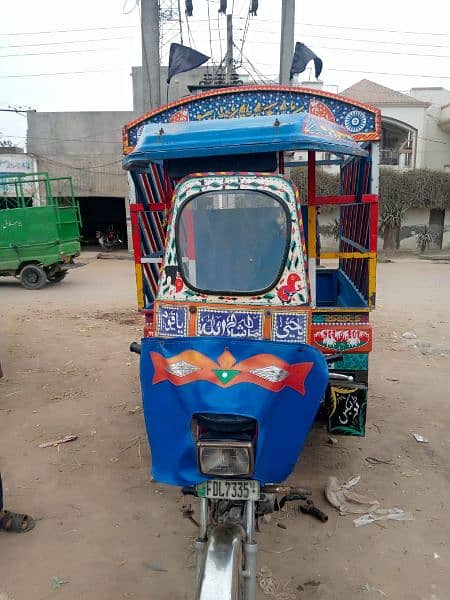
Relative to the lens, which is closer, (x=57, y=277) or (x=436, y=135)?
(x=57, y=277)

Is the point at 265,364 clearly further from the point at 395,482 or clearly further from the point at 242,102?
the point at 242,102

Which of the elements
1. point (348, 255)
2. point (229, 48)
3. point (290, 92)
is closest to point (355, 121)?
point (290, 92)

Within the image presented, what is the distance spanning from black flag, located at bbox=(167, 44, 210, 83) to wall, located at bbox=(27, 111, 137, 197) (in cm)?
1108

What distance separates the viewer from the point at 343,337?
3469mm

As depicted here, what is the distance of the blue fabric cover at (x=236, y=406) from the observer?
2.08 meters

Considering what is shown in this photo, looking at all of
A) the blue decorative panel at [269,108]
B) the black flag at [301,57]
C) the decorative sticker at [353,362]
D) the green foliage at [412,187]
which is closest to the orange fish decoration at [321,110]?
the blue decorative panel at [269,108]

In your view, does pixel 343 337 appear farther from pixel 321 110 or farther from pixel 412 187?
pixel 412 187

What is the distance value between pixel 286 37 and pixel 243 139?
1151 centimetres

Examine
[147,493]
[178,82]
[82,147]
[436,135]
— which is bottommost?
[147,493]

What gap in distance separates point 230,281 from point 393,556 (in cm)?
190

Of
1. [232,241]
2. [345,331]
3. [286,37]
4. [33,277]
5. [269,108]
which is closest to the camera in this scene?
[232,241]

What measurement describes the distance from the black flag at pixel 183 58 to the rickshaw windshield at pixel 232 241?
26.2 feet

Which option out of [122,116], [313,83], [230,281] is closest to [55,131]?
[122,116]

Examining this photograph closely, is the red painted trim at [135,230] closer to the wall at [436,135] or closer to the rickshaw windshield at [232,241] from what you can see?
the rickshaw windshield at [232,241]
